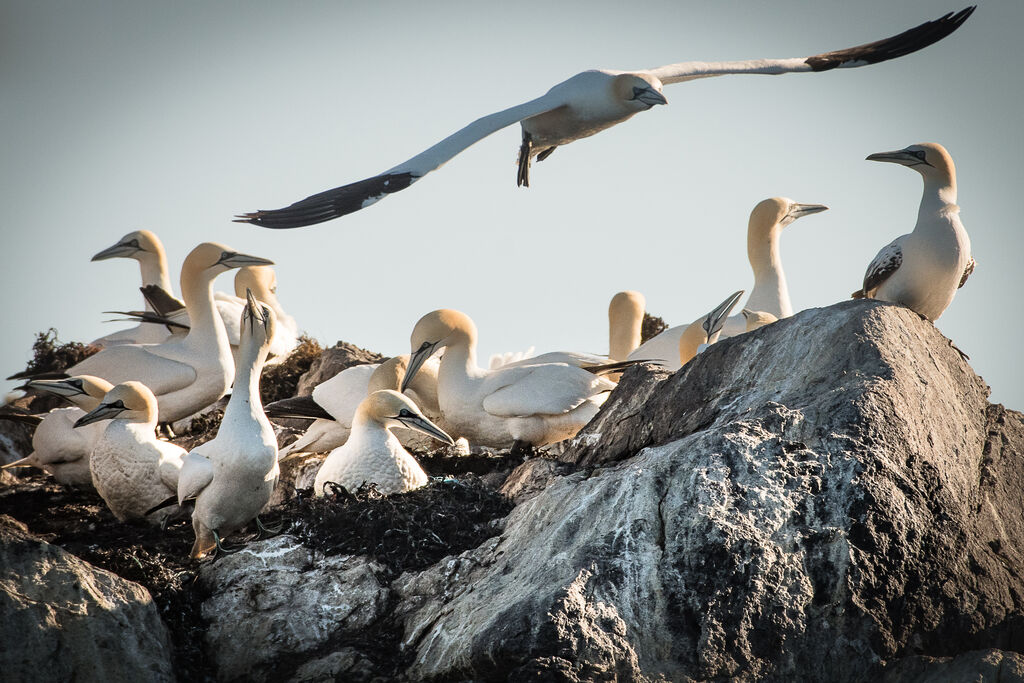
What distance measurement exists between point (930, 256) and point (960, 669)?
8.81 feet

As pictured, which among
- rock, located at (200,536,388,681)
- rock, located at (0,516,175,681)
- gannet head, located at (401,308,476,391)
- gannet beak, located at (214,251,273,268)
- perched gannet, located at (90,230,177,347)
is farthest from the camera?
perched gannet, located at (90,230,177,347)

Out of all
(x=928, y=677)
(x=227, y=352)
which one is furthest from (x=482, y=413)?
(x=928, y=677)

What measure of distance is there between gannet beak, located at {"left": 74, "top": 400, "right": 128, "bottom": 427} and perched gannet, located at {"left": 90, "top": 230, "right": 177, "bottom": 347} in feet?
15.6

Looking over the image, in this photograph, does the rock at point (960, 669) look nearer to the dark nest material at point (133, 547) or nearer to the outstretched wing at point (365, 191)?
the dark nest material at point (133, 547)

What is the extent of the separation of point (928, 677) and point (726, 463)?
1040 mm

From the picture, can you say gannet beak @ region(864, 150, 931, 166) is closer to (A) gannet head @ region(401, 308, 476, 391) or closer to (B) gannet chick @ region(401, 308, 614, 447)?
(B) gannet chick @ region(401, 308, 614, 447)

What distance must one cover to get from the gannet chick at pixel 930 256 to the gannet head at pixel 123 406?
13.1 feet

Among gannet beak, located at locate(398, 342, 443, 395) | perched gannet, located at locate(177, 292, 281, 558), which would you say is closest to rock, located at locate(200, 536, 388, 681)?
perched gannet, located at locate(177, 292, 281, 558)

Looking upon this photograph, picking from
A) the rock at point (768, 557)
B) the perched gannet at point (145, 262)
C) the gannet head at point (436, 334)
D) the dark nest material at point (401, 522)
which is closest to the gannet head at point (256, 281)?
the perched gannet at point (145, 262)

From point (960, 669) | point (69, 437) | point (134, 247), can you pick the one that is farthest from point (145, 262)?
point (960, 669)

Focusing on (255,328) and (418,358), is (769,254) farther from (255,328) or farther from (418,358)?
(255,328)

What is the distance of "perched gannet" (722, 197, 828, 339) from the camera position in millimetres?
10008

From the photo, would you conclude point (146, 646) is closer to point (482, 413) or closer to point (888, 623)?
point (888, 623)

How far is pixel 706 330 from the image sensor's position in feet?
28.2
